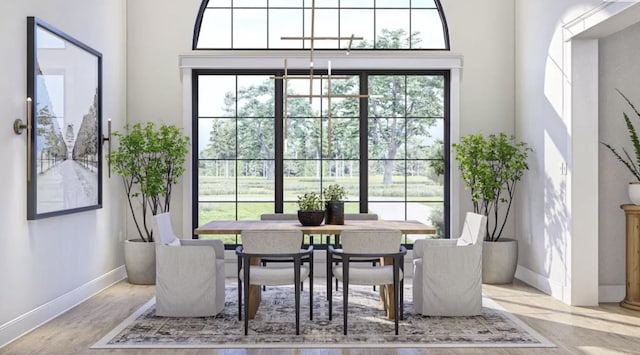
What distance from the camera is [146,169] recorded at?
23.0 ft

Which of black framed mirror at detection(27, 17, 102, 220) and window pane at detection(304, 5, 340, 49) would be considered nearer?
black framed mirror at detection(27, 17, 102, 220)

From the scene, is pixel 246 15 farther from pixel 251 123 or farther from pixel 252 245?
pixel 252 245

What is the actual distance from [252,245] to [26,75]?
220 cm

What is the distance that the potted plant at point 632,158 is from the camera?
19.2 ft

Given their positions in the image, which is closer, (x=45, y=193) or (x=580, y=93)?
(x=45, y=193)

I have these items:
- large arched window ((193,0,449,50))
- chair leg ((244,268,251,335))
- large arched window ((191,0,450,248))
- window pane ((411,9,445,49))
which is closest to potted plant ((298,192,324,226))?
chair leg ((244,268,251,335))

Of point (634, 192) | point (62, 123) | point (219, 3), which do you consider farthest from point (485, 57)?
point (62, 123)

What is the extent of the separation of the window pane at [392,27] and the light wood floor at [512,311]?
310 centimetres

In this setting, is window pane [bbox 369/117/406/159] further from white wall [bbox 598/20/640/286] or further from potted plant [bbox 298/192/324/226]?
white wall [bbox 598/20/640/286]

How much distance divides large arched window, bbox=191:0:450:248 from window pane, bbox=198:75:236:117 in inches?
0.5

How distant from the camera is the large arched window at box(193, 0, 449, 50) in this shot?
780 centimetres

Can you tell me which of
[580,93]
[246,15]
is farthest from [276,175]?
[580,93]

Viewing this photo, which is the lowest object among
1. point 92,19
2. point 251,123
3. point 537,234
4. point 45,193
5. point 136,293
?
point 136,293

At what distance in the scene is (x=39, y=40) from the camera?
5.19m
